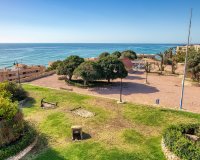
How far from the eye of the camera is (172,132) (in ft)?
53.2

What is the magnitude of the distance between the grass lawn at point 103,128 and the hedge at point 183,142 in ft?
4.38

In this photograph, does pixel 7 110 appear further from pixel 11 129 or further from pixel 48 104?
pixel 48 104

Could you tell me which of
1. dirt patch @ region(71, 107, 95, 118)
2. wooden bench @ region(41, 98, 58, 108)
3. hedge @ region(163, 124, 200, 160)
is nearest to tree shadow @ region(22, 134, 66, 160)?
dirt patch @ region(71, 107, 95, 118)

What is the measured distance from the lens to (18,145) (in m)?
15.3

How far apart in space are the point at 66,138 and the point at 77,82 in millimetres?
23124

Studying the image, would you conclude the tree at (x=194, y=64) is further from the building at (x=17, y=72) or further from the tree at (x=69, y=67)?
the building at (x=17, y=72)

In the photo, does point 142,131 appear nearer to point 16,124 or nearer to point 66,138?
point 66,138

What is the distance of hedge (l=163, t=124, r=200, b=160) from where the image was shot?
44.7 feet

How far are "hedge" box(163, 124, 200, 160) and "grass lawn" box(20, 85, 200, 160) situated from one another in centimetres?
133

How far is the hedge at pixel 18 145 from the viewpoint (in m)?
14.5

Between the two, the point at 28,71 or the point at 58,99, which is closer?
the point at 58,99

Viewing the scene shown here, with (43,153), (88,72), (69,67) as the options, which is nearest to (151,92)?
(88,72)

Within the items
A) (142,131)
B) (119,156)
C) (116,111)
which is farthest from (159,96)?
(119,156)

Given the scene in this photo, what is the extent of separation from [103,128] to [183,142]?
7.81 m
